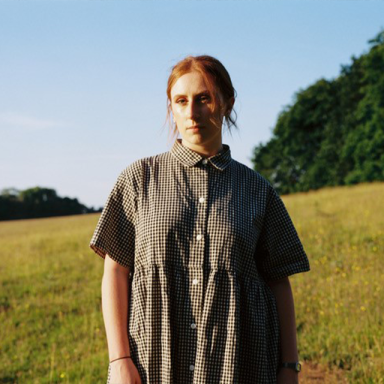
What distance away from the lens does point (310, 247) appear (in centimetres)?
1014

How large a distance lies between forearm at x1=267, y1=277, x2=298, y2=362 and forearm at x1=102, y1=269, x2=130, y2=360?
0.64 metres

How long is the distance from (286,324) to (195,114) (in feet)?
3.07

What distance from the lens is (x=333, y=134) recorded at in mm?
33938

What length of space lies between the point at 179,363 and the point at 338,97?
1394 inches

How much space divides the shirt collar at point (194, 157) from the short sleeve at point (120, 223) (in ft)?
0.69

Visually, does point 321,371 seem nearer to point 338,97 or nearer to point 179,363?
point 179,363

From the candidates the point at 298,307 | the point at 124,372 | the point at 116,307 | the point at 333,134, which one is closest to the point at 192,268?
the point at 116,307

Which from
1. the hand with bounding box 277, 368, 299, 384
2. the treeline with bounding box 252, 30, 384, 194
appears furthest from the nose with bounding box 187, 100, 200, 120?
the treeline with bounding box 252, 30, 384, 194

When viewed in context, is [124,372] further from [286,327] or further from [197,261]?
[286,327]

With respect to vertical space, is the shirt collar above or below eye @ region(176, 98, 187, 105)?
below

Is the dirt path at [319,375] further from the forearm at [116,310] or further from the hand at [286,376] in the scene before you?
the forearm at [116,310]

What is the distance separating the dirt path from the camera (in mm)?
4824

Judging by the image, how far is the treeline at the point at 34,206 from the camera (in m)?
45.8

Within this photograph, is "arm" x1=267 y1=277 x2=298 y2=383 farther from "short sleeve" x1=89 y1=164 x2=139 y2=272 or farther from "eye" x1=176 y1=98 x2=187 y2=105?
"eye" x1=176 y1=98 x2=187 y2=105
